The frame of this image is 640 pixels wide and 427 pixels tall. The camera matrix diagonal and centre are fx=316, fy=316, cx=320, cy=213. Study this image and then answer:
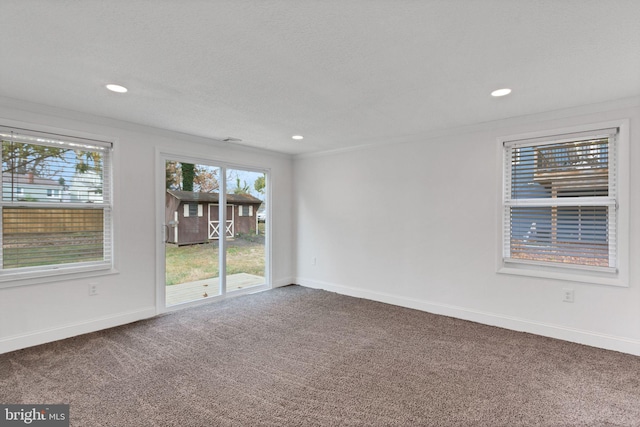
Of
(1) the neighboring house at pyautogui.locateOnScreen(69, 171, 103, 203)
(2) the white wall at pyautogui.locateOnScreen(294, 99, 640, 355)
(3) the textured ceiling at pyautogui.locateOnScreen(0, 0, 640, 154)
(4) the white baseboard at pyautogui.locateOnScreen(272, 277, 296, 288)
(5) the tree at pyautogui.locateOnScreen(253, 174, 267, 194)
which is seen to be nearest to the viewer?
(3) the textured ceiling at pyautogui.locateOnScreen(0, 0, 640, 154)

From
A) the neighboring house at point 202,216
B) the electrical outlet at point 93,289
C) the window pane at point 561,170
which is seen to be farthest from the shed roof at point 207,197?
the window pane at point 561,170

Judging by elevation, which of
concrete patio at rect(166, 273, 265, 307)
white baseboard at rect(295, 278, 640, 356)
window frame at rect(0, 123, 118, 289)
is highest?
window frame at rect(0, 123, 118, 289)

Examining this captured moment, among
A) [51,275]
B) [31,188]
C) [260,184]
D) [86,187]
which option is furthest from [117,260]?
[260,184]

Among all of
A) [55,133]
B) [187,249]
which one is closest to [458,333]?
[187,249]

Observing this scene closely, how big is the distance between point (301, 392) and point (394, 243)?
2.59 meters

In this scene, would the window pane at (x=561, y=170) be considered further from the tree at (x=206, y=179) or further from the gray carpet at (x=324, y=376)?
the tree at (x=206, y=179)

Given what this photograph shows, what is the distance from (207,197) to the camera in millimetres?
4492

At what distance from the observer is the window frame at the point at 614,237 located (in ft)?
9.46

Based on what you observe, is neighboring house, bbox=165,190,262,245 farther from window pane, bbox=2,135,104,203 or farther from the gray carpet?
the gray carpet

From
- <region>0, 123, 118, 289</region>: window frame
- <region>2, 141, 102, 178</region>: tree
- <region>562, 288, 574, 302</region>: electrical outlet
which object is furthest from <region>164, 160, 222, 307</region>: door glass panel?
<region>562, 288, 574, 302</region>: electrical outlet

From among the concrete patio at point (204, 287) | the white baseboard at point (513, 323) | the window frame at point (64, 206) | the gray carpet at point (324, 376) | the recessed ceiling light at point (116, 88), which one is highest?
the recessed ceiling light at point (116, 88)

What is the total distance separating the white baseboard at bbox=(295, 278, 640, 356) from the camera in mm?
2924

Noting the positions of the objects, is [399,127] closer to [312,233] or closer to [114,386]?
[312,233]

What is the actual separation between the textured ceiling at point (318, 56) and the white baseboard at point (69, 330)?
7.23 feet
